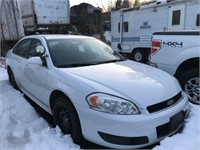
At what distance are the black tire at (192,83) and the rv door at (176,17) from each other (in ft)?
18.5

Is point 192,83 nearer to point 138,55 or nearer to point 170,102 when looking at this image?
point 170,102

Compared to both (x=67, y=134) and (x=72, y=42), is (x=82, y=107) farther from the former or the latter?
(x=72, y=42)

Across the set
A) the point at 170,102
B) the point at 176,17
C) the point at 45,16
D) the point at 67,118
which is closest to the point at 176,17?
the point at 176,17

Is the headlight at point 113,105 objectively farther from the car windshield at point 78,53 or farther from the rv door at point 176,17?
the rv door at point 176,17

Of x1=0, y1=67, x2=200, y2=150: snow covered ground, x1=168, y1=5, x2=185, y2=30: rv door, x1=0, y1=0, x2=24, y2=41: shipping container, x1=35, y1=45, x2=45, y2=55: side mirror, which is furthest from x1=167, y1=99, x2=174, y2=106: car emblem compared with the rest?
x1=0, y1=0, x2=24, y2=41: shipping container

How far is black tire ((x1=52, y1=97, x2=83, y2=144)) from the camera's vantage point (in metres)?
2.88

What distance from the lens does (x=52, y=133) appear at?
10.8 feet

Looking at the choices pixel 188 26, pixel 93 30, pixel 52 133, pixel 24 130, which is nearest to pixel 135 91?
pixel 52 133

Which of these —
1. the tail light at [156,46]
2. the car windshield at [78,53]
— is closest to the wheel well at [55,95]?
the car windshield at [78,53]

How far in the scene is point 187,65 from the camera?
4.24 meters

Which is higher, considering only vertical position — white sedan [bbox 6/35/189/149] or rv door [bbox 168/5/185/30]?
rv door [bbox 168/5/185/30]

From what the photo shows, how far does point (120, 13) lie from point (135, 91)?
9.70m

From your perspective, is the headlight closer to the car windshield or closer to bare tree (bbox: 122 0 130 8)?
the car windshield

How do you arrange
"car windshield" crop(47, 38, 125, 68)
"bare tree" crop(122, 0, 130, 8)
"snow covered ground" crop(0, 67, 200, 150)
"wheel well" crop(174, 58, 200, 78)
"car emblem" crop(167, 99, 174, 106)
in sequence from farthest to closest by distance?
"bare tree" crop(122, 0, 130, 8) → "wheel well" crop(174, 58, 200, 78) → "car windshield" crop(47, 38, 125, 68) → "car emblem" crop(167, 99, 174, 106) → "snow covered ground" crop(0, 67, 200, 150)
